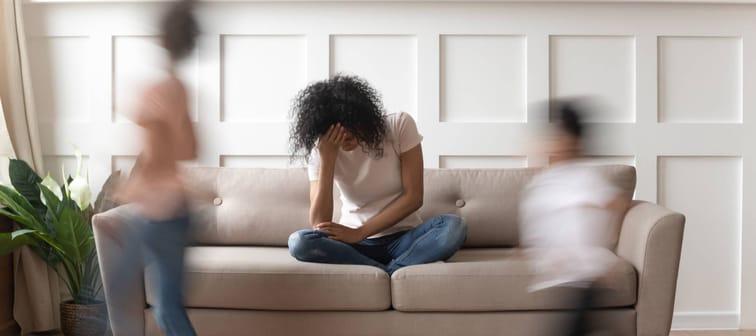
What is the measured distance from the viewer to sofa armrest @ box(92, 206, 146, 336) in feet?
8.79

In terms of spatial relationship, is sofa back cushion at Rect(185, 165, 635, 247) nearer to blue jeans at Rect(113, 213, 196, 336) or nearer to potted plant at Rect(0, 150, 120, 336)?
potted plant at Rect(0, 150, 120, 336)

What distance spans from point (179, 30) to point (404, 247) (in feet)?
3.49

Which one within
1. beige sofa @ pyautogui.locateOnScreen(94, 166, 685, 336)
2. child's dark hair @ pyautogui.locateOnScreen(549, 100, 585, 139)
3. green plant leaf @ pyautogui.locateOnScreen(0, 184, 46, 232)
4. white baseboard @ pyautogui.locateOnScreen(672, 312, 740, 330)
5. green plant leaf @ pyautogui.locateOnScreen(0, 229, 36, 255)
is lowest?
white baseboard @ pyautogui.locateOnScreen(672, 312, 740, 330)

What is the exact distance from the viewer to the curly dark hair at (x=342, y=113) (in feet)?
8.96

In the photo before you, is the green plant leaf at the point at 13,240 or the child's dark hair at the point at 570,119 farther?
the green plant leaf at the point at 13,240

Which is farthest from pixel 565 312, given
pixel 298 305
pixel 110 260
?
pixel 110 260

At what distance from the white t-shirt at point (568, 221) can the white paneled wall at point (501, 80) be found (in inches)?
53.8

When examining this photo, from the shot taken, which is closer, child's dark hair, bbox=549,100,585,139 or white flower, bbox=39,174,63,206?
child's dark hair, bbox=549,100,585,139

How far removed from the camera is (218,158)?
3.60 m

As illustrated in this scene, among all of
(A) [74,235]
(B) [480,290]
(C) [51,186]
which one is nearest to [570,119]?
(B) [480,290]

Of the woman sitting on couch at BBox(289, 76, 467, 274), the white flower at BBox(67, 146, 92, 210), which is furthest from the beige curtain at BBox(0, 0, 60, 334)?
the woman sitting on couch at BBox(289, 76, 467, 274)

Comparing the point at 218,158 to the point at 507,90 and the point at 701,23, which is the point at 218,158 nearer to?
the point at 507,90

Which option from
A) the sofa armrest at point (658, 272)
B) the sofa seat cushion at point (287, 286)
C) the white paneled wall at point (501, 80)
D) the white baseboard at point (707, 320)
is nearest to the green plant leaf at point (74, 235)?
the white paneled wall at point (501, 80)

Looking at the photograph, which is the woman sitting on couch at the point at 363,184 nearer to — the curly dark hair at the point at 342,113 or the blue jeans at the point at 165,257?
the curly dark hair at the point at 342,113
